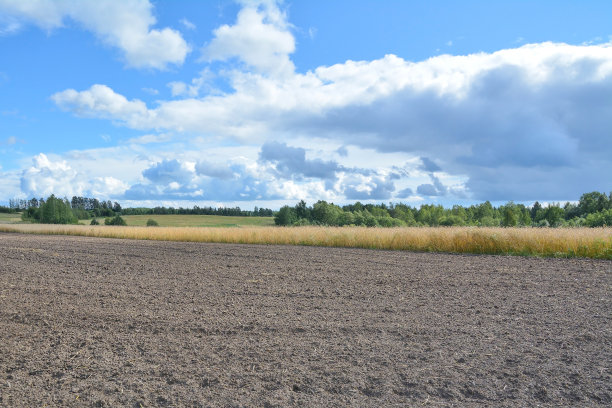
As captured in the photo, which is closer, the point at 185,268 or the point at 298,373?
the point at 298,373

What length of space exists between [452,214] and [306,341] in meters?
75.4

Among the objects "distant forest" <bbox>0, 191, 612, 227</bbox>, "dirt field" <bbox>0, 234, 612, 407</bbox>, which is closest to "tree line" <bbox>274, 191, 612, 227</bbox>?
"distant forest" <bbox>0, 191, 612, 227</bbox>

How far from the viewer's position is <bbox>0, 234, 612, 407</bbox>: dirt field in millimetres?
3771

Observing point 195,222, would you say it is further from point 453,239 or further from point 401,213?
point 453,239

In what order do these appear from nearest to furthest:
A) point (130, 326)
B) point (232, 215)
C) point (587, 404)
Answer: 1. point (587, 404)
2. point (130, 326)
3. point (232, 215)

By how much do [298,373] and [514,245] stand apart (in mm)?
13767

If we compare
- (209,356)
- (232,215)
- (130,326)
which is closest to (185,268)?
(130,326)

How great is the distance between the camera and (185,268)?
38.6 ft

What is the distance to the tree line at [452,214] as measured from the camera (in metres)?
51.2

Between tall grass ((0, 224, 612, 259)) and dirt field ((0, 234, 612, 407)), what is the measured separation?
16.7ft

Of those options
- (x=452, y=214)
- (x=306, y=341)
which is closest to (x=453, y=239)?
(x=306, y=341)

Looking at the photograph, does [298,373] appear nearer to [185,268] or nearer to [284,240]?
[185,268]

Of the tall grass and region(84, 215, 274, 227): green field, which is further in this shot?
region(84, 215, 274, 227): green field

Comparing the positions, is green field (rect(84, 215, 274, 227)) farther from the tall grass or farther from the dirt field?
the dirt field
